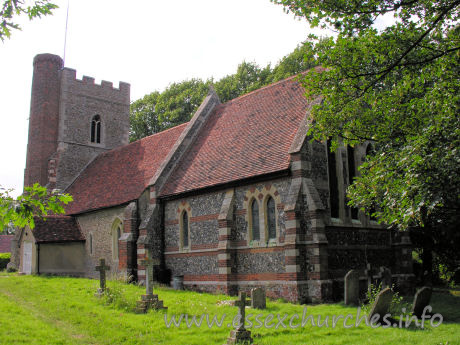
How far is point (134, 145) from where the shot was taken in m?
27.5

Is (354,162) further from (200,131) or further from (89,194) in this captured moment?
(89,194)

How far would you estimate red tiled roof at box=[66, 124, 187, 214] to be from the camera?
72.3 ft

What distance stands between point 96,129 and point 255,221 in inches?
733

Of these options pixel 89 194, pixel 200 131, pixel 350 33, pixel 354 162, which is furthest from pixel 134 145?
pixel 350 33

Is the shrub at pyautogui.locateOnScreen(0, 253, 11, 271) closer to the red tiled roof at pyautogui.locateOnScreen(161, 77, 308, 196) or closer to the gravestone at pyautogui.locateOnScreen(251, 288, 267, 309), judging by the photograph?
the red tiled roof at pyautogui.locateOnScreen(161, 77, 308, 196)

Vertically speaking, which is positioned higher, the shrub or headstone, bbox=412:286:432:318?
the shrub

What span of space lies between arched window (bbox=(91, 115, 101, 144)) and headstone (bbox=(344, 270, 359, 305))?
73.0 ft

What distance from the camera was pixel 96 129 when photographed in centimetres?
3106

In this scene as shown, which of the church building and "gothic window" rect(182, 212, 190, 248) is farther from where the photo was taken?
"gothic window" rect(182, 212, 190, 248)

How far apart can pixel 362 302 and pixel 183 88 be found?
113 ft

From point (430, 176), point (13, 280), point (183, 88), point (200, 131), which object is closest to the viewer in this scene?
point (430, 176)

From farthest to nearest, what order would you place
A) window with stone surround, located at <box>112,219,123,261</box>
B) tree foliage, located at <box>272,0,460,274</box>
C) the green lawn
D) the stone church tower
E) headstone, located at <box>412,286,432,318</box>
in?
the stone church tower < window with stone surround, located at <box>112,219,123,261</box> < headstone, located at <box>412,286,432,318</box> < the green lawn < tree foliage, located at <box>272,0,460,274</box>

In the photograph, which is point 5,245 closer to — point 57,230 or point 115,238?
point 57,230

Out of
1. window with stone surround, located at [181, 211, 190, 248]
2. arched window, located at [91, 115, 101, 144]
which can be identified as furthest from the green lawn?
arched window, located at [91, 115, 101, 144]
